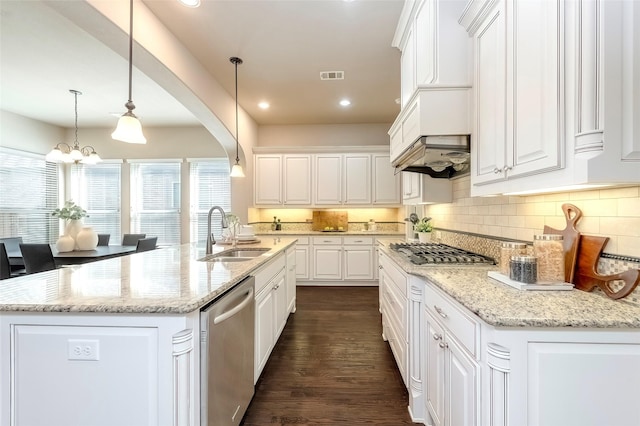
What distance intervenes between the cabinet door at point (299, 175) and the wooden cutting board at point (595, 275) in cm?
426

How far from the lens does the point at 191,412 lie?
1.21 meters

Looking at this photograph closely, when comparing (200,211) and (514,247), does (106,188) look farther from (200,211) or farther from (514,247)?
(514,247)

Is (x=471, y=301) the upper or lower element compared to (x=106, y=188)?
lower

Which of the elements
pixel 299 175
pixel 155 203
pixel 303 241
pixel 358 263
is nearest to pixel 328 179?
pixel 299 175

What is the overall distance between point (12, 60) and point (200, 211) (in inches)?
129

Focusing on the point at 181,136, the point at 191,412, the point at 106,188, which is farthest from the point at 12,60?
the point at 191,412

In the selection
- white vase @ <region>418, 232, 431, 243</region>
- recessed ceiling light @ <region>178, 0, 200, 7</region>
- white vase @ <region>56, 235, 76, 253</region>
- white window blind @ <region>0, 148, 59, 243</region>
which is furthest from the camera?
white window blind @ <region>0, 148, 59, 243</region>

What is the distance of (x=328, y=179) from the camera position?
5332 mm

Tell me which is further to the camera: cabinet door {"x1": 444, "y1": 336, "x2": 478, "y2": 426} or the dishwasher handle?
the dishwasher handle

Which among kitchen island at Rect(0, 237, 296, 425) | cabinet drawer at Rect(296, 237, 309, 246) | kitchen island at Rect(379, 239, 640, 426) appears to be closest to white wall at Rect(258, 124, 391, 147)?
cabinet drawer at Rect(296, 237, 309, 246)

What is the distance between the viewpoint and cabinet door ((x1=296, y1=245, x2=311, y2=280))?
203 inches

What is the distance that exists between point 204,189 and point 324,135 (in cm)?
263

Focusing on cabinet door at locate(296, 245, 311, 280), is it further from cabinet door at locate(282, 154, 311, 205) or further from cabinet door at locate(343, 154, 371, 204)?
cabinet door at locate(343, 154, 371, 204)

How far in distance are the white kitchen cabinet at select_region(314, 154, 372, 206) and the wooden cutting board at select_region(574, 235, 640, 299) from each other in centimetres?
400
